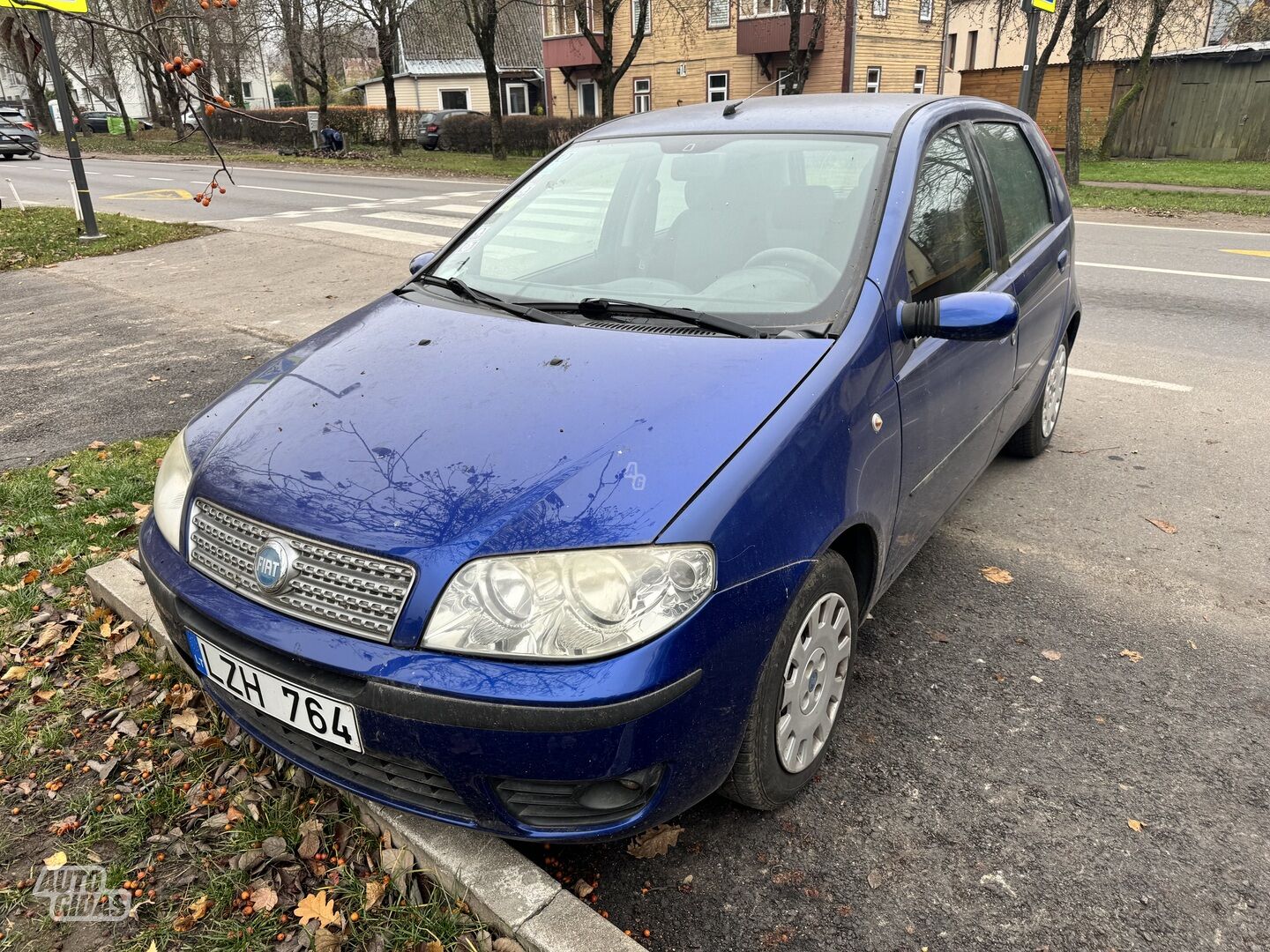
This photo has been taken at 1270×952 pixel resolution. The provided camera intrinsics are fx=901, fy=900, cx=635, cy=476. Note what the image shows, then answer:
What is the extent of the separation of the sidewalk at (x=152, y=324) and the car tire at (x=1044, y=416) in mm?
4763

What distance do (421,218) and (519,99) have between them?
40918mm

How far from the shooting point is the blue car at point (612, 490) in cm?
186

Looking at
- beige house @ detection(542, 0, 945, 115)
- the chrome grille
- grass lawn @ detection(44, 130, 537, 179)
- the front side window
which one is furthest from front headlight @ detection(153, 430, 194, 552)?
beige house @ detection(542, 0, 945, 115)

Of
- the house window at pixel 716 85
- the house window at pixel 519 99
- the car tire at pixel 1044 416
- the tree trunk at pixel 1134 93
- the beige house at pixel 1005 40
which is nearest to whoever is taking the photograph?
the car tire at pixel 1044 416

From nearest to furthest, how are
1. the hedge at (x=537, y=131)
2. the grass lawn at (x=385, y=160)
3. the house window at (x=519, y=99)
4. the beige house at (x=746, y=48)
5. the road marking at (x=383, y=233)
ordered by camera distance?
the road marking at (x=383, y=233)
the grass lawn at (x=385, y=160)
the hedge at (x=537, y=131)
the beige house at (x=746, y=48)
the house window at (x=519, y=99)

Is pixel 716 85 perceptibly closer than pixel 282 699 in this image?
No

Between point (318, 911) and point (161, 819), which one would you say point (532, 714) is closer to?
point (318, 911)

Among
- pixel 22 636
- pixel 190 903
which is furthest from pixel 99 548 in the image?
pixel 190 903

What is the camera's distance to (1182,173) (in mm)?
19562

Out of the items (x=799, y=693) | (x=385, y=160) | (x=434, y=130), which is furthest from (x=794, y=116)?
(x=434, y=130)

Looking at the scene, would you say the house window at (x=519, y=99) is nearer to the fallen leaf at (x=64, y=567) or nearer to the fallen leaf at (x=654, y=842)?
the fallen leaf at (x=64, y=567)

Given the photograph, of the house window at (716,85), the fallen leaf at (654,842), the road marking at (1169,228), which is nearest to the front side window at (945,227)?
the fallen leaf at (654,842)

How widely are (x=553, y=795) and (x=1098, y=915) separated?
1.31m

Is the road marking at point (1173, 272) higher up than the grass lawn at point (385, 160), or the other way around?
the grass lawn at point (385, 160)
